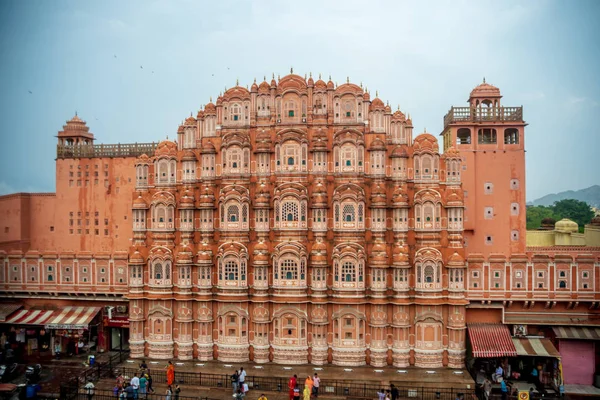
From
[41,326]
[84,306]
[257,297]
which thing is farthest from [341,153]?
[41,326]

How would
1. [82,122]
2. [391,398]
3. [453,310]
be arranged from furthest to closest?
[82,122], [453,310], [391,398]

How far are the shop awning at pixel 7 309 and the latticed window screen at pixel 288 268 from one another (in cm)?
2083

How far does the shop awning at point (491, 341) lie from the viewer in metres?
30.1

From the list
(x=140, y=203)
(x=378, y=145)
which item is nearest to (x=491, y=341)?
(x=378, y=145)

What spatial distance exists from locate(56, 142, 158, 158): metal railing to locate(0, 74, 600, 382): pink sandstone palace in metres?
10.9

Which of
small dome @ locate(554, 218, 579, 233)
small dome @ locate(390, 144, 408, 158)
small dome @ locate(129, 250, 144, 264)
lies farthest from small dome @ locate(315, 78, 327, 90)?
small dome @ locate(554, 218, 579, 233)

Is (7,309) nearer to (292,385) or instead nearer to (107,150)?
(107,150)

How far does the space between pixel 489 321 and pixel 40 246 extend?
38.3m

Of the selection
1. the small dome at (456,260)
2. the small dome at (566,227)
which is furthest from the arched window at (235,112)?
the small dome at (566,227)

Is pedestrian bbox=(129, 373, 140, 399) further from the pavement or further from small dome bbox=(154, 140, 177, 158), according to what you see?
small dome bbox=(154, 140, 177, 158)

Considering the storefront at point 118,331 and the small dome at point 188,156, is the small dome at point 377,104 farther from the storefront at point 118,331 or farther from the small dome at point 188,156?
the storefront at point 118,331

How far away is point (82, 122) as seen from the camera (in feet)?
156

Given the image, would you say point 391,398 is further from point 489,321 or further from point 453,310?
point 489,321

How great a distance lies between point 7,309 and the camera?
36.3 meters
